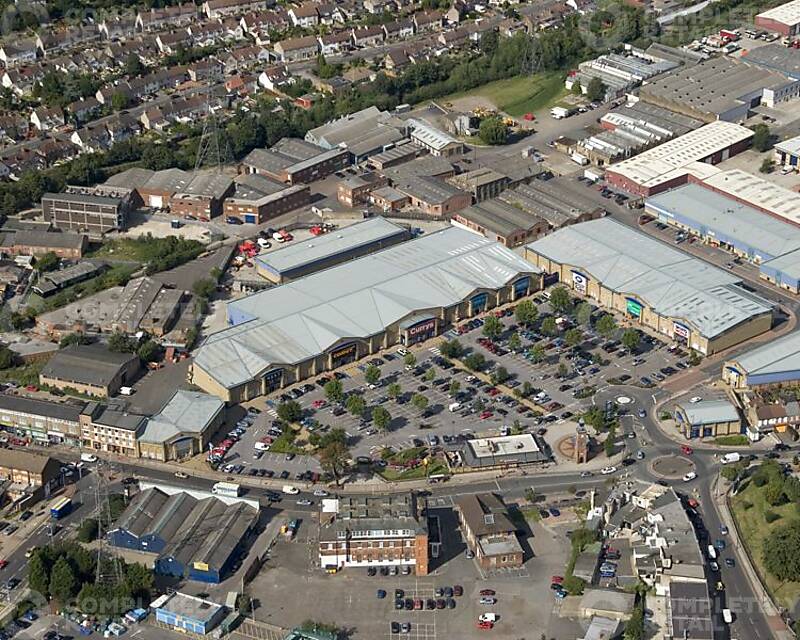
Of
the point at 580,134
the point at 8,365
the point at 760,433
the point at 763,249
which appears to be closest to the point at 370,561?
the point at 760,433

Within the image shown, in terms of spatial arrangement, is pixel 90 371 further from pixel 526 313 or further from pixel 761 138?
pixel 761 138

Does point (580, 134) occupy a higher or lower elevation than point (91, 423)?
lower

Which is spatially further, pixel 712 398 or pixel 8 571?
pixel 712 398

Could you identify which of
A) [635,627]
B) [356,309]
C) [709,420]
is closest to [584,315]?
[709,420]

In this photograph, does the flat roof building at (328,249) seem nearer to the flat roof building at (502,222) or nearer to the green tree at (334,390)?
the flat roof building at (502,222)

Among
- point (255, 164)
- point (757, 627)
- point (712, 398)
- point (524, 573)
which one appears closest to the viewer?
point (757, 627)

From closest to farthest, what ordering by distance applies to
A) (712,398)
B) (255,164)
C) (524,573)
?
1. (524,573)
2. (712,398)
3. (255,164)

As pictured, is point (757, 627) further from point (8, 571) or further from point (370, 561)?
point (8, 571)

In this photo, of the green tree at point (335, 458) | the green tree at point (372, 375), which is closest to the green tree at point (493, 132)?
the green tree at point (372, 375)
